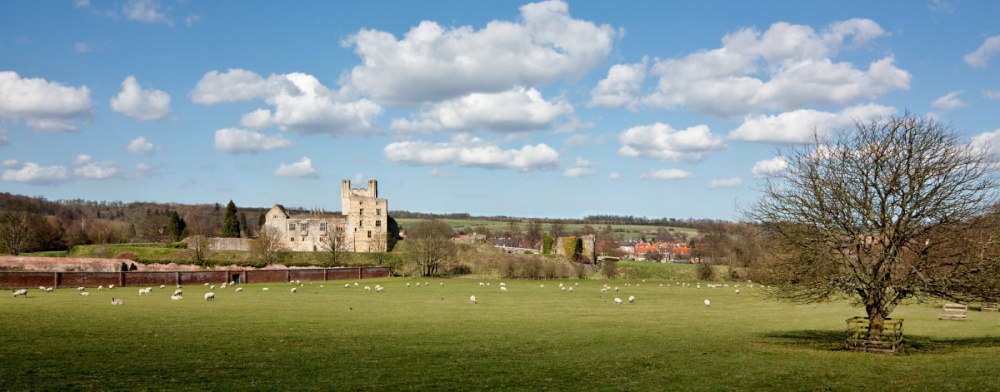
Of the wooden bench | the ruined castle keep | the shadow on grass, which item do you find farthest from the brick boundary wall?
the wooden bench

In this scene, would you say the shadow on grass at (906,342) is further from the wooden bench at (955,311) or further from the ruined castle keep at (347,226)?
the ruined castle keep at (347,226)

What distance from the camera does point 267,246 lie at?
316ft

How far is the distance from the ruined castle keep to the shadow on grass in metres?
84.6

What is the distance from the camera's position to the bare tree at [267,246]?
3617 inches

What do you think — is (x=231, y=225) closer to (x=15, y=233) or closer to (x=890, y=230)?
(x=15, y=233)

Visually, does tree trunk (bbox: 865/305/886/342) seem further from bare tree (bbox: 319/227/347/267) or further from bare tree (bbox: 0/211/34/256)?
bare tree (bbox: 0/211/34/256)

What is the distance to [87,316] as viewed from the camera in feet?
94.4

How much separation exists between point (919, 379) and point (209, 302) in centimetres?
3607

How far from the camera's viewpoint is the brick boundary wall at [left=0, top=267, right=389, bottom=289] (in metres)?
56.2

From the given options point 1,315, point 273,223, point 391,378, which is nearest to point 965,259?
point 391,378

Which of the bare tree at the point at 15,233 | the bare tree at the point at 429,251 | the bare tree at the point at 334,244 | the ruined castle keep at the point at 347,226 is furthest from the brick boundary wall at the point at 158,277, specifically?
the bare tree at the point at 15,233

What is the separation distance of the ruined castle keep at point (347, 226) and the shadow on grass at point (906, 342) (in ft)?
278

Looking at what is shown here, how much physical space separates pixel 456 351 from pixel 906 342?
16.5 meters

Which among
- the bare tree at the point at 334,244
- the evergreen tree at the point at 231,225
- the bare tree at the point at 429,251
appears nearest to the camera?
the bare tree at the point at 429,251
